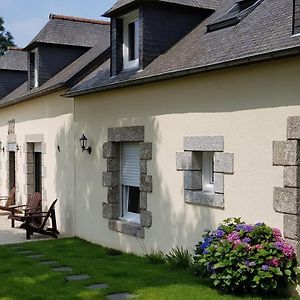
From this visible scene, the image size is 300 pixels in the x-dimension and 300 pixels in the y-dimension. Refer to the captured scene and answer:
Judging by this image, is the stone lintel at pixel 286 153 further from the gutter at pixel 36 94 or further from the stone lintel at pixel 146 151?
the gutter at pixel 36 94

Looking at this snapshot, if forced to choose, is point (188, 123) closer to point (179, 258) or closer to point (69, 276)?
point (179, 258)

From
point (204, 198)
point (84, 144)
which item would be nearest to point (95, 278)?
point (204, 198)

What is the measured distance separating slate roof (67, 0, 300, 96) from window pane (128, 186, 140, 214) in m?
2.13

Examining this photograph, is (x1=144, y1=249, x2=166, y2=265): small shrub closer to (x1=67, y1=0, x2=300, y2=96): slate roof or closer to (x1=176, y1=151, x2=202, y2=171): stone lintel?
(x1=176, y1=151, x2=202, y2=171): stone lintel

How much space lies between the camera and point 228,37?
8969mm

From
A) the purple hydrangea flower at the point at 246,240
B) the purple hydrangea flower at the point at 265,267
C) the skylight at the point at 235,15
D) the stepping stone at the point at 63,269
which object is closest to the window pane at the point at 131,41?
the skylight at the point at 235,15

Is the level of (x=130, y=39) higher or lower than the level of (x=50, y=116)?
higher

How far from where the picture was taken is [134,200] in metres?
11.1

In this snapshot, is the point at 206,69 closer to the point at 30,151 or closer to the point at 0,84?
the point at 30,151

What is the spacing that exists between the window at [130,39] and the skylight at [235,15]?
6.40 feet

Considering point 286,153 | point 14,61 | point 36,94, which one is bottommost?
point 286,153

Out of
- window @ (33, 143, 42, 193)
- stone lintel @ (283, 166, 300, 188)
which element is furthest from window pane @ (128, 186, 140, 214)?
window @ (33, 143, 42, 193)

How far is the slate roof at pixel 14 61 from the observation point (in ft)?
70.3

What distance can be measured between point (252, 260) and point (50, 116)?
9.09m
